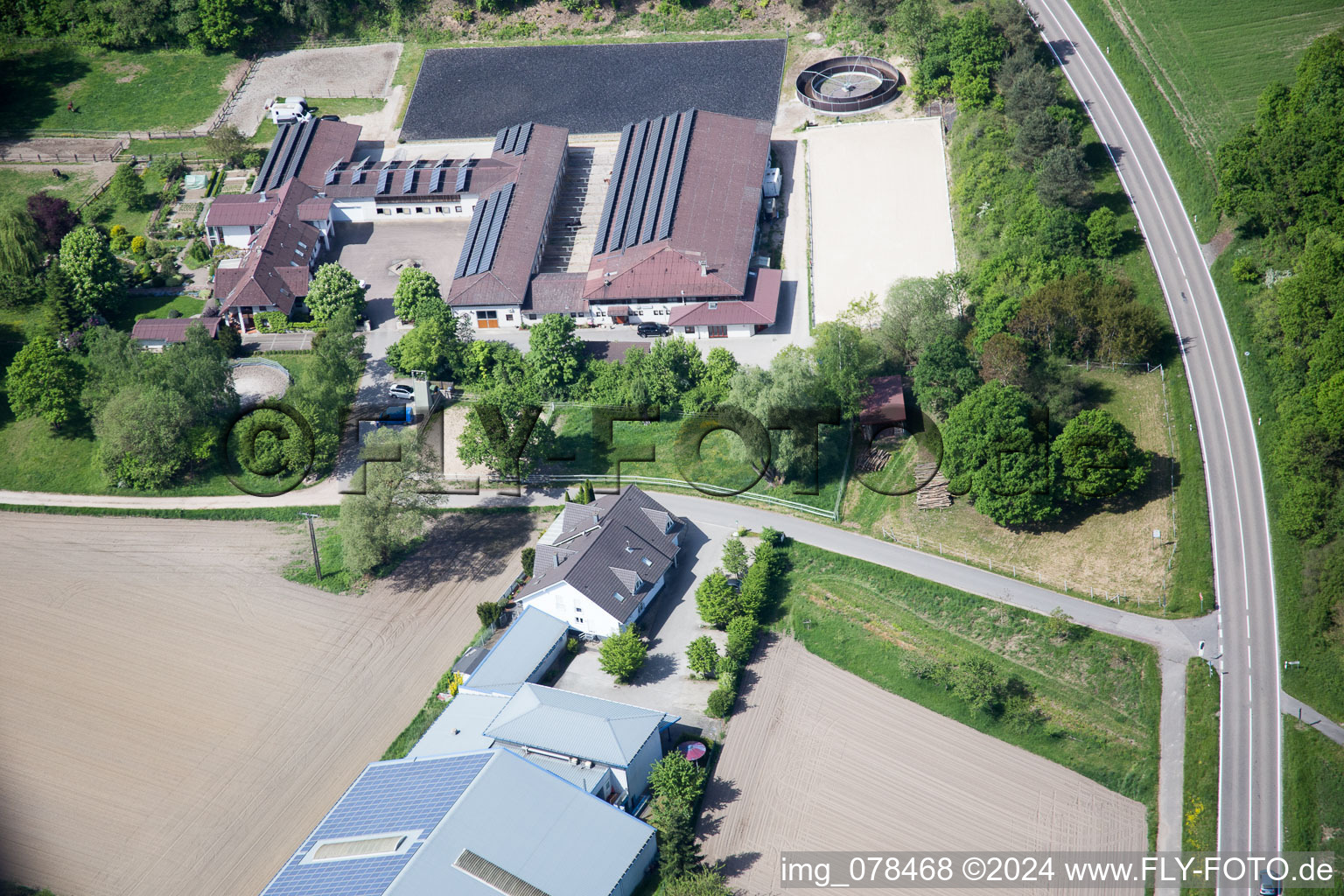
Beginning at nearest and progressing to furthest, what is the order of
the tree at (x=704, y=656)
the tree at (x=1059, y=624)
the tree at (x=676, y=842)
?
the tree at (x=676, y=842) < the tree at (x=704, y=656) < the tree at (x=1059, y=624)

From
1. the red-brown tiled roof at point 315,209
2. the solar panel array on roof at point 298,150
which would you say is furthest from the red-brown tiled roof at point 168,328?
the solar panel array on roof at point 298,150

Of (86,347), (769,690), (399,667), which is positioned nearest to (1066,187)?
(769,690)

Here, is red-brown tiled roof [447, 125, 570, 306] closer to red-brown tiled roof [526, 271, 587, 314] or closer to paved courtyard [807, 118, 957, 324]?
red-brown tiled roof [526, 271, 587, 314]

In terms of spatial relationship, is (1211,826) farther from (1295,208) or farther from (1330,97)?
(1330,97)

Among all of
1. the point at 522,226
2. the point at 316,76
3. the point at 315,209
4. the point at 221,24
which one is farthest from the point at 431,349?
the point at 221,24

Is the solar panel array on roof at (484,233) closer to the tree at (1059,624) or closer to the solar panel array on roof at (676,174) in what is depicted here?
the solar panel array on roof at (676,174)

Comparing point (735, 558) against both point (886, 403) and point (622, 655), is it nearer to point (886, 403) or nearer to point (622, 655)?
point (622, 655)

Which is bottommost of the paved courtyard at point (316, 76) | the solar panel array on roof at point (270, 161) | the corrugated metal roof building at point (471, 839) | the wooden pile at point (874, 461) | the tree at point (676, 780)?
the tree at point (676, 780)
